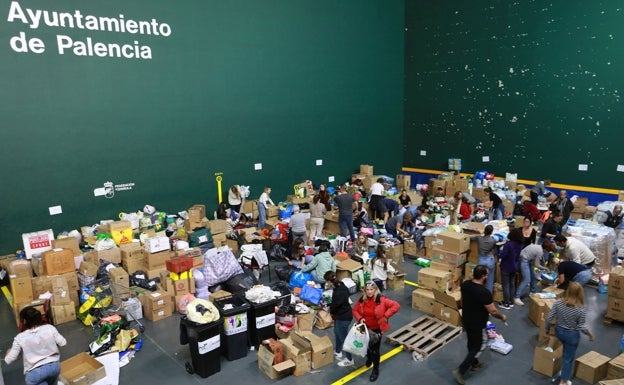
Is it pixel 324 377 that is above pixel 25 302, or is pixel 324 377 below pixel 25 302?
below

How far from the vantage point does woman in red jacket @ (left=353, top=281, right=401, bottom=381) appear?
5.69m

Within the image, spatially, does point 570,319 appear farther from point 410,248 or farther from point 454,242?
point 410,248

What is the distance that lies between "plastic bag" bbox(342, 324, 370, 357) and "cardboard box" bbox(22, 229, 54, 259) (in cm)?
709

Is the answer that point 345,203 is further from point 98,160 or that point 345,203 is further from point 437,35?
point 437,35

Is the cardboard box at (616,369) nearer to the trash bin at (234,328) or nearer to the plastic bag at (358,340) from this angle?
the plastic bag at (358,340)

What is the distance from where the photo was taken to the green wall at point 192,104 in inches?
398

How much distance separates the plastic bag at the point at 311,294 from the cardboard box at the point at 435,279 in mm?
1890

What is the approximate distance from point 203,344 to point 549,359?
4612mm

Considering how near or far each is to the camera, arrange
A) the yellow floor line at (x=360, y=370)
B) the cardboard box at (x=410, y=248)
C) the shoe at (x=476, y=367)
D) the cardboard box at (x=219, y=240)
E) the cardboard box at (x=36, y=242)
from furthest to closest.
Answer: the cardboard box at (x=219, y=240), the cardboard box at (x=410, y=248), the cardboard box at (x=36, y=242), the shoe at (x=476, y=367), the yellow floor line at (x=360, y=370)

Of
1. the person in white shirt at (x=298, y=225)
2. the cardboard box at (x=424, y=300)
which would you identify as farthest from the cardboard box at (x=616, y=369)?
the person in white shirt at (x=298, y=225)

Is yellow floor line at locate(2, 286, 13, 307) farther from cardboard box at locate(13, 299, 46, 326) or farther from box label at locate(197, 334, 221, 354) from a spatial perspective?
box label at locate(197, 334, 221, 354)

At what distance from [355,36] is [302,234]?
8.96 metres

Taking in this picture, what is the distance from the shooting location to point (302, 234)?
10.4 metres

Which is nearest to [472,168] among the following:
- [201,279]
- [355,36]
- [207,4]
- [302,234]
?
[355,36]
